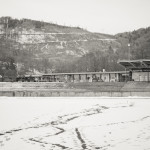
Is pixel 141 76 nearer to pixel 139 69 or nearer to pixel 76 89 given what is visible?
pixel 139 69

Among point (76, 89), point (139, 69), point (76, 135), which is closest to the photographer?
point (76, 135)

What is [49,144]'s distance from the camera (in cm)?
1117

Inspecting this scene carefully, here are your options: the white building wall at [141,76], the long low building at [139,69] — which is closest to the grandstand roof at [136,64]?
the long low building at [139,69]

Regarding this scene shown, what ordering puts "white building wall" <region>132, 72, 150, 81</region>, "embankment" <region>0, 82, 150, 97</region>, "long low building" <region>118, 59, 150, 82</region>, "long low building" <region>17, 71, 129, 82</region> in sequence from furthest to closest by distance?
"long low building" <region>17, 71, 129, 82</region> < "white building wall" <region>132, 72, 150, 81</region> < "long low building" <region>118, 59, 150, 82</region> < "embankment" <region>0, 82, 150, 97</region>

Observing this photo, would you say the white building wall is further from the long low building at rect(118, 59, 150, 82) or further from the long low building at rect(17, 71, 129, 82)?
the long low building at rect(17, 71, 129, 82)

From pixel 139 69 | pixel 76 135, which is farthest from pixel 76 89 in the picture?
pixel 76 135

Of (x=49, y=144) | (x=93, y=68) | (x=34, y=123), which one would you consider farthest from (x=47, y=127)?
(x=93, y=68)

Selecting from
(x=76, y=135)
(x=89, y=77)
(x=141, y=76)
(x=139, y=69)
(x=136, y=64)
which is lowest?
(x=76, y=135)

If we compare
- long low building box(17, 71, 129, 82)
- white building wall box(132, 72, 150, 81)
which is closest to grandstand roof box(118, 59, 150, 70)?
white building wall box(132, 72, 150, 81)

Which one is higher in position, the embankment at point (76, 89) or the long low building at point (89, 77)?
the long low building at point (89, 77)

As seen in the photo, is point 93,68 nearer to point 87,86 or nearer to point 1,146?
point 87,86

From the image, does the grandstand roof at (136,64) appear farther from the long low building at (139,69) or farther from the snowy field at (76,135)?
the snowy field at (76,135)

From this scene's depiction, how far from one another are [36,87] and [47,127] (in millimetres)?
44501

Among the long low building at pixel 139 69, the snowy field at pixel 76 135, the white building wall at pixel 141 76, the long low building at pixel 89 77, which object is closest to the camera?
the snowy field at pixel 76 135
